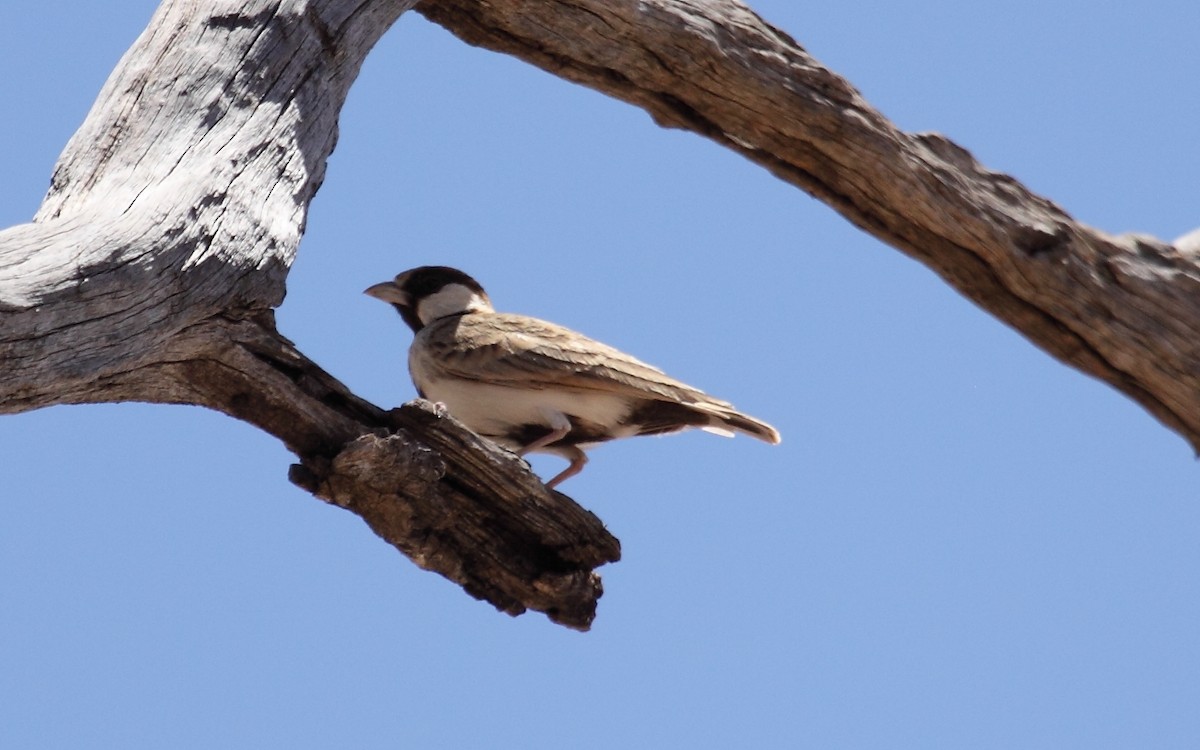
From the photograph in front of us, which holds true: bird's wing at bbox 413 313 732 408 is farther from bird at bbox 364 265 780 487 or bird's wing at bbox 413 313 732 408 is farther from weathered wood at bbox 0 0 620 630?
weathered wood at bbox 0 0 620 630

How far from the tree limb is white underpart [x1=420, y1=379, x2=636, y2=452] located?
52.4 inches

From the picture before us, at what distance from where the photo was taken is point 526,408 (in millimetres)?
6180

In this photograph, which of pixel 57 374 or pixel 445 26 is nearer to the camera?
pixel 57 374

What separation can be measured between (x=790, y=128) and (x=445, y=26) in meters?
1.61

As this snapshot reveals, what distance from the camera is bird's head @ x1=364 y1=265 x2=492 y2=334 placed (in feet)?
24.7

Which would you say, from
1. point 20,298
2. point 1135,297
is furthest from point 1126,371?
point 20,298

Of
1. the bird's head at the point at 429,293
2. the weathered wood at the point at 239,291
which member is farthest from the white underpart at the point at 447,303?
the weathered wood at the point at 239,291

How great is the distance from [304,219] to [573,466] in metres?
2.02

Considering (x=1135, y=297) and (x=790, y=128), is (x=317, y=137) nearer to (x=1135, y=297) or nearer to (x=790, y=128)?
(x=790, y=128)

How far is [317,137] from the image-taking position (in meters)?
4.93

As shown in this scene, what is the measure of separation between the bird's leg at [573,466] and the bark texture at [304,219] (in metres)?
1.00

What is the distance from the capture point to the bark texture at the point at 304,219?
13.2 feet

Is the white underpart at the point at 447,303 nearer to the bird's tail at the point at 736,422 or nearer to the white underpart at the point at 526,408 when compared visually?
the white underpart at the point at 526,408

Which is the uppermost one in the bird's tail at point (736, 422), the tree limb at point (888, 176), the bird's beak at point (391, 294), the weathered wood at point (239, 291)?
the tree limb at point (888, 176)
